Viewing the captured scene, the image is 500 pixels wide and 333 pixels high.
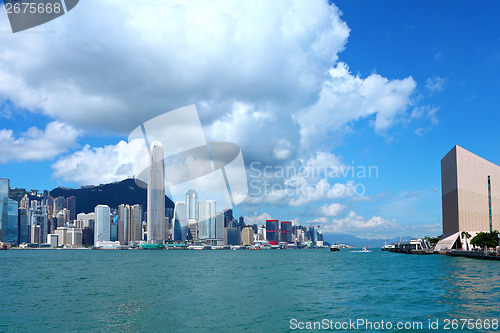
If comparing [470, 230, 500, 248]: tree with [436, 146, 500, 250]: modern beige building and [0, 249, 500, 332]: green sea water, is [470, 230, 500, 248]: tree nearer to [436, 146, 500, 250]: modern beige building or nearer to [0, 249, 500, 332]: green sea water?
[436, 146, 500, 250]: modern beige building

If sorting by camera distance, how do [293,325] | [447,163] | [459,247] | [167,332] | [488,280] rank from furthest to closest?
[447,163]
[459,247]
[488,280]
[293,325]
[167,332]

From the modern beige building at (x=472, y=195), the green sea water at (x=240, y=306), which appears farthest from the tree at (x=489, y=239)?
the green sea water at (x=240, y=306)

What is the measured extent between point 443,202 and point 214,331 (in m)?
149

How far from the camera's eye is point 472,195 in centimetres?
13062

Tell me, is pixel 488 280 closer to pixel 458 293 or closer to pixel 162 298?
pixel 458 293

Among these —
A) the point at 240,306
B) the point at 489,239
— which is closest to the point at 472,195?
the point at 489,239

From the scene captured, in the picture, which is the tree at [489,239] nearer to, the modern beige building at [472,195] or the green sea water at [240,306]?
the modern beige building at [472,195]

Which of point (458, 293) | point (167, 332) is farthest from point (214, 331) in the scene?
point (458, 293)

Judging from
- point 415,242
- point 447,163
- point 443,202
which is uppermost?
point 447,163

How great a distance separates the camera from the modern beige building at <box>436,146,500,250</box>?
129750 mm

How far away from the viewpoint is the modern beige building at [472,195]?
426 ft

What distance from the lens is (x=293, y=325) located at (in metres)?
23.4

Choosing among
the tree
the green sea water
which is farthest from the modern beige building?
the green sea water

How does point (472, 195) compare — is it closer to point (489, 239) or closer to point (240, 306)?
point (489, 239)
